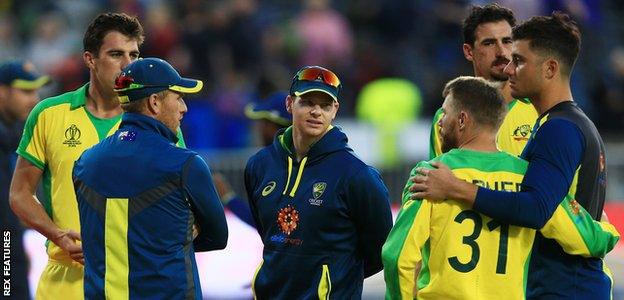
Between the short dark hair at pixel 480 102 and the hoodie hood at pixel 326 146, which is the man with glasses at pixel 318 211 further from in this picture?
the short dark hair at pixel 480 102

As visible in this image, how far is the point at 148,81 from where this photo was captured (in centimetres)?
563

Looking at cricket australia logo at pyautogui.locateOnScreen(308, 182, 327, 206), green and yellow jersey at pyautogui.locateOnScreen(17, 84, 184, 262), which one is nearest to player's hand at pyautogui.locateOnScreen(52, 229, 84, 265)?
green and yellow jersey at pyautogui.locateOnScreen(17, 84, 184, 262)

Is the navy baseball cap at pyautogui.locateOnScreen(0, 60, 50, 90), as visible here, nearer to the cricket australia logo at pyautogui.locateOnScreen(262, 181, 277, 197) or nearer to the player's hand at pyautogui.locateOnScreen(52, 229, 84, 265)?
the player's hand at pyautogui.locateOnScreen(52, 229, 84, 265)

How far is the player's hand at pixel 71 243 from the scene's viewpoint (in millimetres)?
6398

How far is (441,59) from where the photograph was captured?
53.0 feet

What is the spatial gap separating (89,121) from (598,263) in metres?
2.88

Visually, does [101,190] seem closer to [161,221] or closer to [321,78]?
[161,221]

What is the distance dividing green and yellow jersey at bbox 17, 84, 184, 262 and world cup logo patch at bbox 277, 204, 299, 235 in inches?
48.0

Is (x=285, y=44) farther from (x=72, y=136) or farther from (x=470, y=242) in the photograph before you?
(x=470, y=242)

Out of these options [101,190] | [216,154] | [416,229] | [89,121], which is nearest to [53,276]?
[89,121]

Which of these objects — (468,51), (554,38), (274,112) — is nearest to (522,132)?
(468,51)

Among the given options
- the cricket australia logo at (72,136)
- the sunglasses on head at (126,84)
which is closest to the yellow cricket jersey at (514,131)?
the sunglasses on head at (126,84)

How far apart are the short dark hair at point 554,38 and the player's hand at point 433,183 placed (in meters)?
0.79

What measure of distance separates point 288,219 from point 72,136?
1.40 metres
